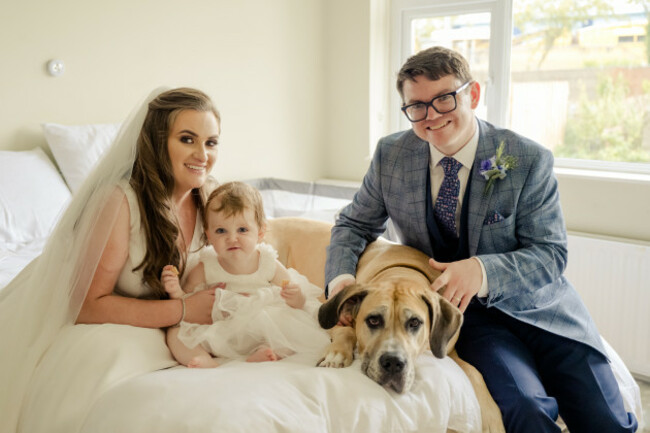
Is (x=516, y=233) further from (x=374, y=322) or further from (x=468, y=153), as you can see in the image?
(x=374, y=322)

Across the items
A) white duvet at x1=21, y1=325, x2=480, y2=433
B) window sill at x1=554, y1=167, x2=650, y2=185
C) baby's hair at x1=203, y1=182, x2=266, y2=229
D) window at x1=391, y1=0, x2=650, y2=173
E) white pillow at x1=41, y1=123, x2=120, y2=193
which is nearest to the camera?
white duvet at x1=21, y1=325, x2=480, y2=433

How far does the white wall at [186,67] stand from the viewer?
2.69 metres

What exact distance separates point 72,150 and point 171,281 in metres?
1.28

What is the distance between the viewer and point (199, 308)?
1.72 metres

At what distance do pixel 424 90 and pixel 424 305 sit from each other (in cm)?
Result: 68

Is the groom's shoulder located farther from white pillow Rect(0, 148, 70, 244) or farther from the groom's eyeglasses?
white pillow Rect(0, 148, 70, 244)

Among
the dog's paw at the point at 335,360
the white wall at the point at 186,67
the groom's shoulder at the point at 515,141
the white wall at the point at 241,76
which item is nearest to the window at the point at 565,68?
the white wall at the point at 241,76

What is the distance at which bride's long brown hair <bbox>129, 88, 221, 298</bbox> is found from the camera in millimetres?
1728

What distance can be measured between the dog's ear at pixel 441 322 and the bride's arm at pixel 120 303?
63cm

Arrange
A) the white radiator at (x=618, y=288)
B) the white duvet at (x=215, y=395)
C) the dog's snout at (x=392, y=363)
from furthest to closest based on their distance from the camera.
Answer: the white radiator at (x=618, y=288), the dog's snout at (x=392, y=363), the white duvet at (x=215, y=395)

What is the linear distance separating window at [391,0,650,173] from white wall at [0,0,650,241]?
15.7 inches

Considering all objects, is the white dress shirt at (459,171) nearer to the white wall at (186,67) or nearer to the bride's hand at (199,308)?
the bride's hand at (199,308)

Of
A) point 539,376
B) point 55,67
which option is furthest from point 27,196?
point 539,376

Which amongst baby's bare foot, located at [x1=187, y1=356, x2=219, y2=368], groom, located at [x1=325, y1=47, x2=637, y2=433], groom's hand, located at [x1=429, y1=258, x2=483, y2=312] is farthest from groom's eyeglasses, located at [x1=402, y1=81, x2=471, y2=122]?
baby's bare foot, located at [x1=187, y1=356, x2=219, y2=368]
